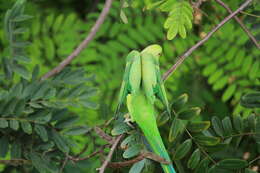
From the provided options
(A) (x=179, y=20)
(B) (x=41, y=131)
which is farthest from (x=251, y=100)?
(B) (x=41, y=131)

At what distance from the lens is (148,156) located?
0.99 m

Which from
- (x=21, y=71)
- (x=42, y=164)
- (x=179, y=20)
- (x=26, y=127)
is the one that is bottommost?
(x=42, y=164)

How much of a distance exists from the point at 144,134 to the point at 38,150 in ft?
1.53

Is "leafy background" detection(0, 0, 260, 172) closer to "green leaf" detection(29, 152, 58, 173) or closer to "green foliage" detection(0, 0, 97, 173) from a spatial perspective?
"green foliage" detection(0, 0, 97, 173)

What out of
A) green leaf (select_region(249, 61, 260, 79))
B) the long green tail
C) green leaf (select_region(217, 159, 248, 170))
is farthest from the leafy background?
the long green tail

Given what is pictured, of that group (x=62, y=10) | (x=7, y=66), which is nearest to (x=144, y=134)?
(x=7, y=66)

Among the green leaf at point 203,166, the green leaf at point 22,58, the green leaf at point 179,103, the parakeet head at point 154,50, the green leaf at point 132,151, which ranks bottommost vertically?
the green leaf at point 203,166

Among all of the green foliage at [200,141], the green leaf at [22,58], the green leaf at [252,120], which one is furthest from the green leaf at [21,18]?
the green leaf at [252,120]

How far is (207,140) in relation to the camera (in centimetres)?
112

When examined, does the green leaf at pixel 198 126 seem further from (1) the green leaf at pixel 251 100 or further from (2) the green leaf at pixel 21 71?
(2) the green leaf at pixel 21 71

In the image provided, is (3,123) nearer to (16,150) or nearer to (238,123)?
(16,150)

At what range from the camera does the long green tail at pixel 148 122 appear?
99cm

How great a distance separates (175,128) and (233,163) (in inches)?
6.2

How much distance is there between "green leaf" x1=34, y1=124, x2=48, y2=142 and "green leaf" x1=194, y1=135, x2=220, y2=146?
17.1 inches
